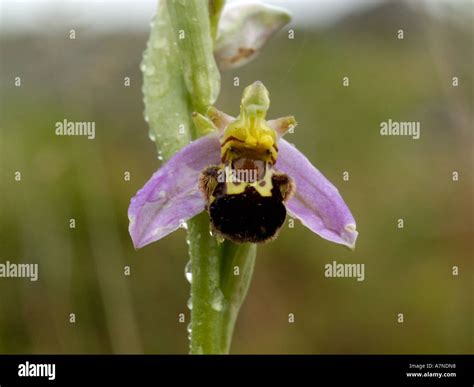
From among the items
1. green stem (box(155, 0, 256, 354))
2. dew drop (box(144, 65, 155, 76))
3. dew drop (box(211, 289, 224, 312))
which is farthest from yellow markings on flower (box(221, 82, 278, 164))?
dew drop (box(211, 289, 224, 312))

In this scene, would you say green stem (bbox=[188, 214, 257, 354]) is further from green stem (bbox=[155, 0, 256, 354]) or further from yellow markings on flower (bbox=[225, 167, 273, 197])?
yellow markings on flower (bbox=[225, 167, 273, 197])

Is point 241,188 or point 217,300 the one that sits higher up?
point 241,188

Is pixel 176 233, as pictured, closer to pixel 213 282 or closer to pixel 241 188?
pixel 213 282

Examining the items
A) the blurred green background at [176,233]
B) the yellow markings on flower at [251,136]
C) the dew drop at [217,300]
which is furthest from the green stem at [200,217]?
the blurred green background at [176,233]

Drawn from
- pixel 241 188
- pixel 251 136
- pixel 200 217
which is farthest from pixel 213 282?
pixel 251 136
